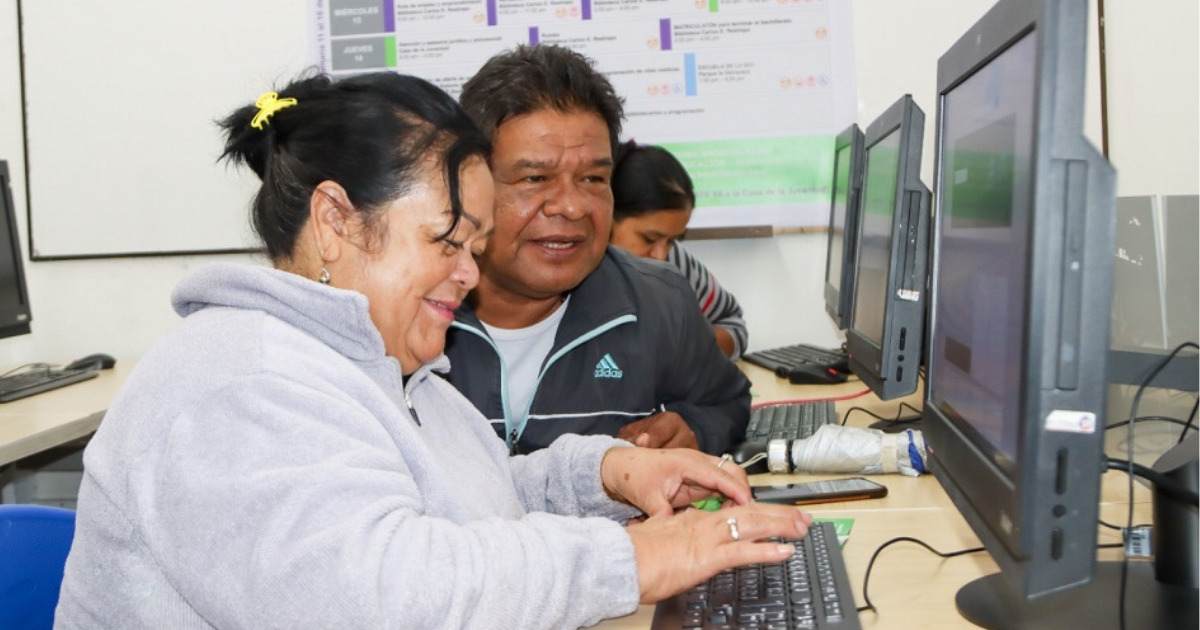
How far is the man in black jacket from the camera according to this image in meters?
1.92

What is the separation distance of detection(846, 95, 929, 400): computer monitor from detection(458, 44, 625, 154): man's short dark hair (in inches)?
19.7

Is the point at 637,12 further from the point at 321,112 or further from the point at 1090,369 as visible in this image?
the point at 1090,369

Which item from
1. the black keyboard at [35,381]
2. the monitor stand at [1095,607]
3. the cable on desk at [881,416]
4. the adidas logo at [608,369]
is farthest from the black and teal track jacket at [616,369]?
the black keyboard at [35,381]

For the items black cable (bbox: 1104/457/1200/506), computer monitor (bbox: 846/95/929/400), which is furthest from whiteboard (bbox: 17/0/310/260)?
black cable (bbox: 1104/457/1200/506)

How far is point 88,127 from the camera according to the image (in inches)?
136

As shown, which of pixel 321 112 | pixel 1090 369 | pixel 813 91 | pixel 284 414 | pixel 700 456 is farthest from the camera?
pixel 813 91

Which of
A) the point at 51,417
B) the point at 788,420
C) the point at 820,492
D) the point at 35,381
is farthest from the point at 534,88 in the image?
the point at 35,381

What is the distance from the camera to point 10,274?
122 inches

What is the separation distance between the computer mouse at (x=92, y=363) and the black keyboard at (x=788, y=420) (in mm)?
1966

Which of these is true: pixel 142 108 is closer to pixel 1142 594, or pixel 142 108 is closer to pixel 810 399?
pixel 810 399

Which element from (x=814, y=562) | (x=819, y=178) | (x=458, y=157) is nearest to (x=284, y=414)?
(x=458, y=157)

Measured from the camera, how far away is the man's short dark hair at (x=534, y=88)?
1936 millimetres

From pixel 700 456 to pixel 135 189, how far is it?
8.76 ft

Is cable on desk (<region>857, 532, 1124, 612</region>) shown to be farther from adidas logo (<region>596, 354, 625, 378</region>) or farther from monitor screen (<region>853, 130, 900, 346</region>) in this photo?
adidas logo (<region>596, 354, 625, 378</region>)
